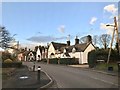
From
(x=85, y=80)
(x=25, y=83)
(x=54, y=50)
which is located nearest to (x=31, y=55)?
(x=54, y=50)

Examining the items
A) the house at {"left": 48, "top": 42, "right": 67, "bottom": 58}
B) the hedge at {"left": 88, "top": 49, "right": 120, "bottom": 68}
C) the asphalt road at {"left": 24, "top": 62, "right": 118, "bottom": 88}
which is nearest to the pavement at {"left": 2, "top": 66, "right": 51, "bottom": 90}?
the asphalt road at {"left": 24, "top": 62, "right": 118, "bottom": 88}

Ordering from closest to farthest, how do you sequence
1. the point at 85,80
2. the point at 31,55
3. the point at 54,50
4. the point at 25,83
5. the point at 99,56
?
the point at 25,83, the point at 85,80, the point at 99,56, the point at 54,50, the point at 31,55

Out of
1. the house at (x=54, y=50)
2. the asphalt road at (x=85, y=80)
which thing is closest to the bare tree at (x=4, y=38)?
the asphalt road at (x=85, y=80)

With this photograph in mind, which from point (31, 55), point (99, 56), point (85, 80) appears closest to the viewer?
point (85, 80)

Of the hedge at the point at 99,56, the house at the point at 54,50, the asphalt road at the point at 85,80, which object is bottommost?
the asphalt road at the point at 85,80

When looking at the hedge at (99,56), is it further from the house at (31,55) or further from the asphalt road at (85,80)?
the house at (31,55)

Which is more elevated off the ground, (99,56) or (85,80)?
(99,56)

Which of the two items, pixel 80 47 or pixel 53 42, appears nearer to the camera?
pixel 80 47

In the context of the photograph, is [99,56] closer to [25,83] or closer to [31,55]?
[25,83]

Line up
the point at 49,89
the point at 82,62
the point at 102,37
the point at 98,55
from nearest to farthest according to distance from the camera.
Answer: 1. the point at 49,89
2. the point at 98,55
3. the point at 82,62
4. the point at 102,37

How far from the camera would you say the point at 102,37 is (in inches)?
3969

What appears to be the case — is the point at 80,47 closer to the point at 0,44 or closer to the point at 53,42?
the point at 53,42

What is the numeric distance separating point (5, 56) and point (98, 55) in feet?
62.3

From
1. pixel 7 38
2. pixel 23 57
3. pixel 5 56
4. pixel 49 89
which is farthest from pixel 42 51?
pixel 49 89
